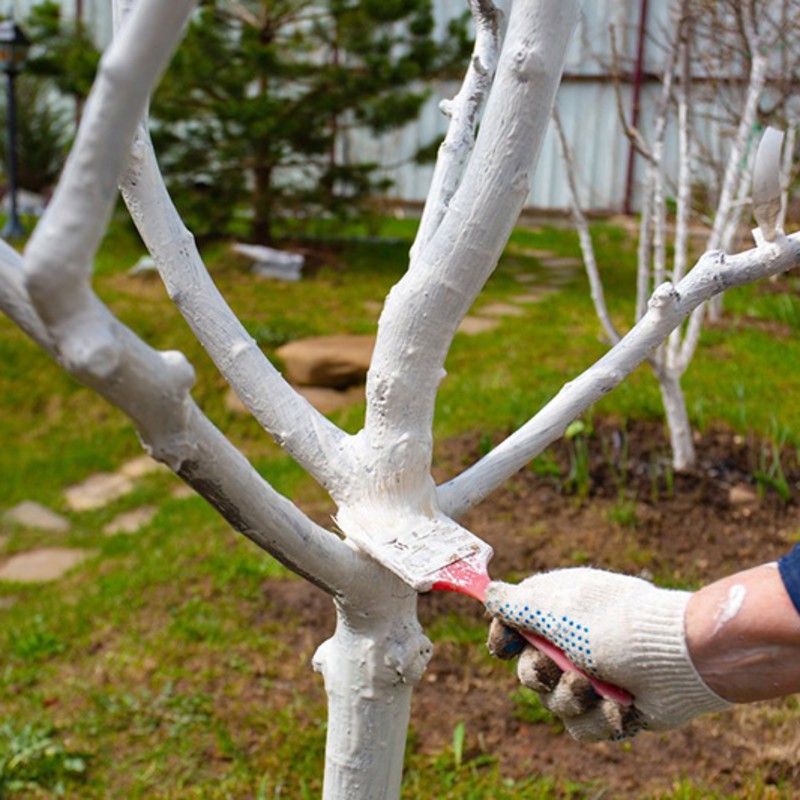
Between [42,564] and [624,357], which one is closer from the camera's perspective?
[624,357]

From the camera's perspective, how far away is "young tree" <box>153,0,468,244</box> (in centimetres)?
697

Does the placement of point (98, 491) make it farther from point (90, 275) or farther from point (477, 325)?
point (90, 275)

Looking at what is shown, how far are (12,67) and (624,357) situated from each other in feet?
25.8

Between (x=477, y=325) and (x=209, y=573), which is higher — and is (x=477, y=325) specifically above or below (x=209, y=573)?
above

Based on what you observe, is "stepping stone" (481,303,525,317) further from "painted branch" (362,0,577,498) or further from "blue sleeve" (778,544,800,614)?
"blue sleeve" (778,544,800,614)

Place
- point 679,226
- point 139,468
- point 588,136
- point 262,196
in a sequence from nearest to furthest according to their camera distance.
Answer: point 679,226 → point 139,468 → point 262,196 → point 588,136

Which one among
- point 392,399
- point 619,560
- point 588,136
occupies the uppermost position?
point 588,136

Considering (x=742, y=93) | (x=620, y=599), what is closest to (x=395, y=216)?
(x=742, y=93)

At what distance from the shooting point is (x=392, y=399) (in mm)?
1438

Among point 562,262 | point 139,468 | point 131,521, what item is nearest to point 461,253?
point 131,521

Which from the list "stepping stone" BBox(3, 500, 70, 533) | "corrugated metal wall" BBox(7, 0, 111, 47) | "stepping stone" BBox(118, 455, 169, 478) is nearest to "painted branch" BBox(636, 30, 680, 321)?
"stepping stone" BBox(118, 455, 169, 478)

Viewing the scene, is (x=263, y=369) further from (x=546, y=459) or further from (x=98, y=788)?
(x=546, y=459)

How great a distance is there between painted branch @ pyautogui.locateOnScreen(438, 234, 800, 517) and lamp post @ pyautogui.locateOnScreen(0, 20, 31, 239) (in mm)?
7141

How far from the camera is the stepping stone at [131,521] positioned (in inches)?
170
